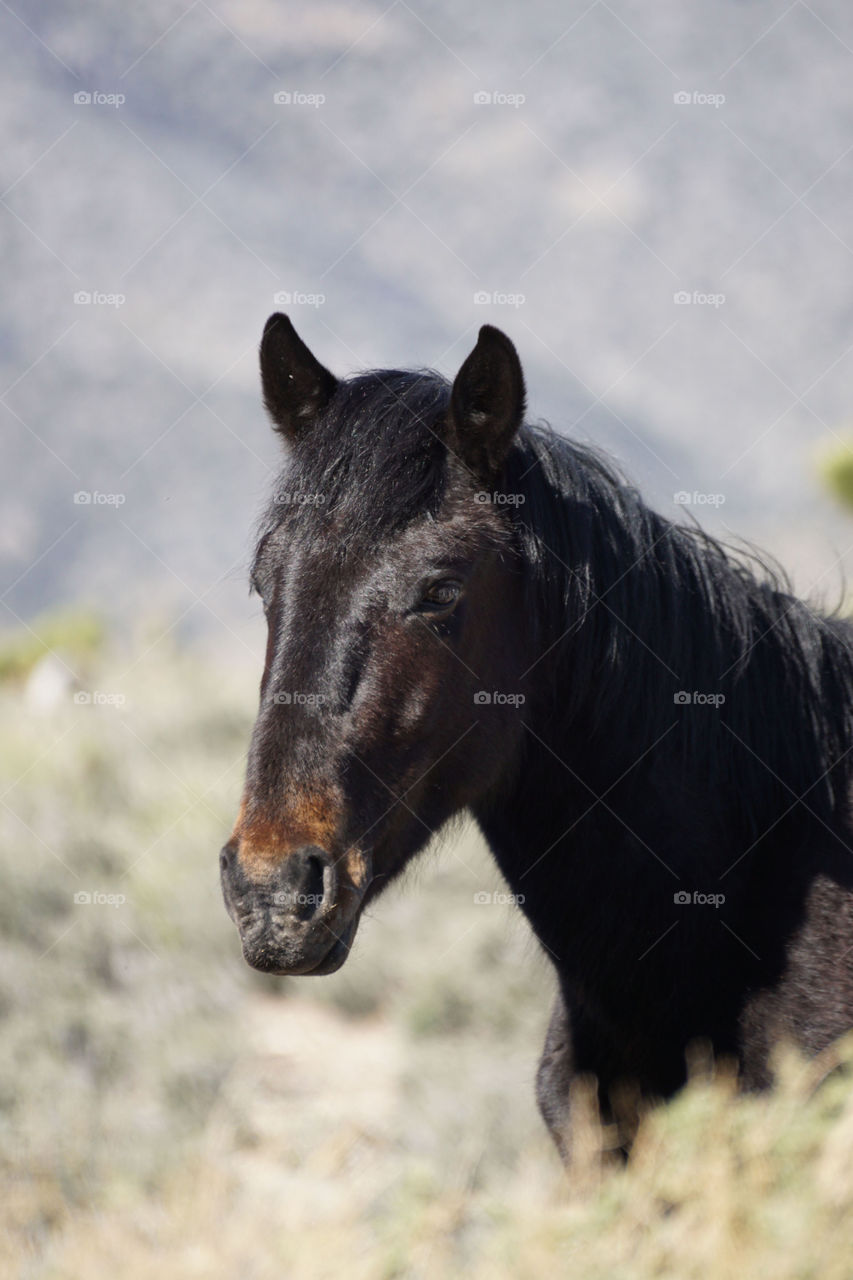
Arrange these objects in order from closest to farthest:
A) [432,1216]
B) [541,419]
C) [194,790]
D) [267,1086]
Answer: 1. [432,1216]
2. [541,419]
3. [267,1086]
4. [194,790]

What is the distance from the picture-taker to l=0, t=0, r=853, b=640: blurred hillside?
72500mm

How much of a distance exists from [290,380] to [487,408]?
64 centimetres

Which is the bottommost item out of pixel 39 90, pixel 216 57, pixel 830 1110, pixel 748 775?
pixel 39 90

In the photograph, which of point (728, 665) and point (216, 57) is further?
point (216, 57)

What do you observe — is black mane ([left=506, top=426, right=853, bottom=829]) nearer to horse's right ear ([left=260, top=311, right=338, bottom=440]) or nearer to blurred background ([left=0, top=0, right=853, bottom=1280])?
blurred background ([left=0, top=0, right=853, bottom=1280])

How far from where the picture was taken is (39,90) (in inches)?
3440

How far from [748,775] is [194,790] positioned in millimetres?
6669

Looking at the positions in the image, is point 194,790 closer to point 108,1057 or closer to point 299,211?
point 108,1057

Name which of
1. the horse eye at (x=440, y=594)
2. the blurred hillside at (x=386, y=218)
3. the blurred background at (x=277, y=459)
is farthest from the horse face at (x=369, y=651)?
the blurred hillside at (x=386, y=218)

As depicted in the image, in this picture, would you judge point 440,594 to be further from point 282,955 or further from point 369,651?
point 282,955

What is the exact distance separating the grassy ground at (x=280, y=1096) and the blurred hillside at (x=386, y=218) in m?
59.2

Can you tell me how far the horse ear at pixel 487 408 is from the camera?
9.26 feet

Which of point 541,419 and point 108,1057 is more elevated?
point 541,419

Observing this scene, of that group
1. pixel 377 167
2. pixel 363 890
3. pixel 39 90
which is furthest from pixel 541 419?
pixel 39 90
